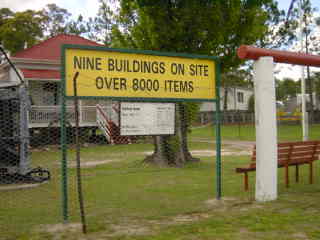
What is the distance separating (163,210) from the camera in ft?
21.8

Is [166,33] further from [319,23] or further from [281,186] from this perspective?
[319,23]

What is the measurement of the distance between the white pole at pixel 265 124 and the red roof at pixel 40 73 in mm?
17173

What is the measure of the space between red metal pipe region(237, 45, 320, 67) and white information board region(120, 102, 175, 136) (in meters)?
1.49

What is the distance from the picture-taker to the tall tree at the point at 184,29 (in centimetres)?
1238

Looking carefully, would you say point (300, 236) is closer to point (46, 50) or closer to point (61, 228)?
point (61, 228)

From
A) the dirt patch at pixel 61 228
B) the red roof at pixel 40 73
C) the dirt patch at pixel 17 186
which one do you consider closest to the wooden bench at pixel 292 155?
the dirt patch at pixel 61 228

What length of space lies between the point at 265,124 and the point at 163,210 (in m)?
2.27

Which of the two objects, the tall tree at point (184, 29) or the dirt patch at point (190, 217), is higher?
the tall tree at point (184, 29)

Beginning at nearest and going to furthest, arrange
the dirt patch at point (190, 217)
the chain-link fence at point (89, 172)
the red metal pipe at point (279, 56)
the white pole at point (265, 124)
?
the dirt patch at point (190, 217)
the chain-link fence at point (89, 172)
the red metal pipe at point (279, 56)
the white pole at point (265, 124)

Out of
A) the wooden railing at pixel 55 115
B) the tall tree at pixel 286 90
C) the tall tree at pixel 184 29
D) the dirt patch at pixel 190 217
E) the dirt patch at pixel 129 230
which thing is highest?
the tall tree at pixel 286 90

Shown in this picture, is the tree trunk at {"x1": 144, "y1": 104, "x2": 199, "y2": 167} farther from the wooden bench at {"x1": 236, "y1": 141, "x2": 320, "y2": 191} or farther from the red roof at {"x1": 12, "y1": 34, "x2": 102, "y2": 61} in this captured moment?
the red roof at {"x1": 12, "y1": 34, "x2": 102, "y2": 61}

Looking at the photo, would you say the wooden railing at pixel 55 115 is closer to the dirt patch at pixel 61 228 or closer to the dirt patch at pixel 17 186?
the dirt patch at pixel 17 186

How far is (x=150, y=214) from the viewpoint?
6379 millimetres

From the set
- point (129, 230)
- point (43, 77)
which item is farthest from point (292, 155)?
point (43, 77)
